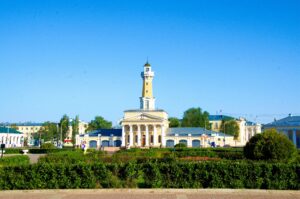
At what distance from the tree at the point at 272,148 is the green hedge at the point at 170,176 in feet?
15.8

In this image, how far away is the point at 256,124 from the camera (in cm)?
12581

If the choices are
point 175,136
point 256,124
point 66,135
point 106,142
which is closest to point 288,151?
point 175,136

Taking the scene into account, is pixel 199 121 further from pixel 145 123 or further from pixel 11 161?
pixel 11 161

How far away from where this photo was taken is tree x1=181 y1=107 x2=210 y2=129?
342 ft

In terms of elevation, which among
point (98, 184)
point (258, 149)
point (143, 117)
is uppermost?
point (143, 117)

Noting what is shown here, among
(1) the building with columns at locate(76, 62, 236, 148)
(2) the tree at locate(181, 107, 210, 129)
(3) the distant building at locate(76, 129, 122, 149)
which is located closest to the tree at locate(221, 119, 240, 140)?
(2) the tree at locate(181, 107, 210, 129)

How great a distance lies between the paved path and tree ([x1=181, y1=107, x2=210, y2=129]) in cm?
9013

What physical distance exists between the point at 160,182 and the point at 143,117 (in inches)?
2659

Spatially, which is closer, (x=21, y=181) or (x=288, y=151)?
(x=21, y=181)

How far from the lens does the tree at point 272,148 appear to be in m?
19.5

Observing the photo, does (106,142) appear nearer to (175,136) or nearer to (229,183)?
(175,136)

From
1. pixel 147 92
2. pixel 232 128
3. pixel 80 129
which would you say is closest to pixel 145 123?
pixel 147 92

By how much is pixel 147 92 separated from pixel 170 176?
72.5 m

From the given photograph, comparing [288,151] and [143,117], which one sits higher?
[143,117]
